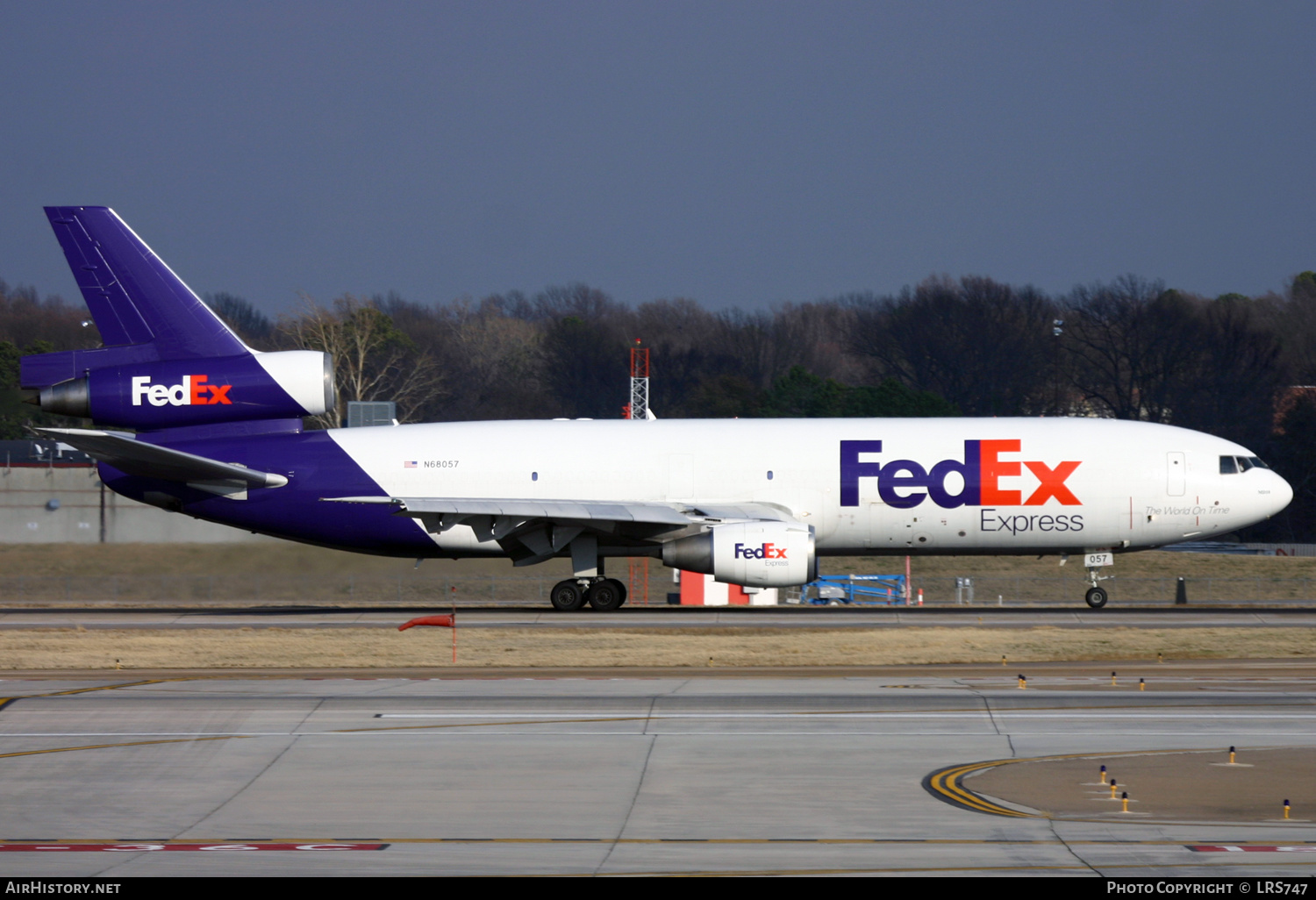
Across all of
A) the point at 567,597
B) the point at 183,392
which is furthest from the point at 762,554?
the point at 183,392

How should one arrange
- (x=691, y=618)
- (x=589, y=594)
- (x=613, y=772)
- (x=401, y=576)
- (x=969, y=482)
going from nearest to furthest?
(x=613, y=772), (x=691, y=618), (x=969, y=482), (x=589, y=594), (x=401, y=576)

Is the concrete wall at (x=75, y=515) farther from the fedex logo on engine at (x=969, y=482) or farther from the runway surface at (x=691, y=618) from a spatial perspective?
the fedex logo on engine at (x=969, y=482)

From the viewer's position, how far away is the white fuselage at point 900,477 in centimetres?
3797

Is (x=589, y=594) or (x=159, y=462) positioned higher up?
(x=159, y=462)

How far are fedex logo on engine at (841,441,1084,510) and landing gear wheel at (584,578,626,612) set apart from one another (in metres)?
6.85

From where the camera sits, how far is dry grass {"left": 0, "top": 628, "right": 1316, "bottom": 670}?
2772cm

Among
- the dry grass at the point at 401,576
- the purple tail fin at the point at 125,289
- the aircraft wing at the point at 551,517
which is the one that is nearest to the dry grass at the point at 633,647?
the aircraft wing at the point at 551,517

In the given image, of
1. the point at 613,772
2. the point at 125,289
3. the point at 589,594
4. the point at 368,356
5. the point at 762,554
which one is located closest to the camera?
the point at 613,772

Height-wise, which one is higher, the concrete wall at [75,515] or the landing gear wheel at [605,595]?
the concrete wall at [75,515]

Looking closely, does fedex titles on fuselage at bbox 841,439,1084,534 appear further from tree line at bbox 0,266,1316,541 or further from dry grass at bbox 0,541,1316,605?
tree line at bbox 0,266,1316,541

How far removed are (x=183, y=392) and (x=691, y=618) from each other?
1520cm

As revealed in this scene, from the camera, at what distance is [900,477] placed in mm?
37969

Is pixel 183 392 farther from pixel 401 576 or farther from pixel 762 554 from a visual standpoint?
pixel 762 554

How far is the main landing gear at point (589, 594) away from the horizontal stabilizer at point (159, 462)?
8185mm
